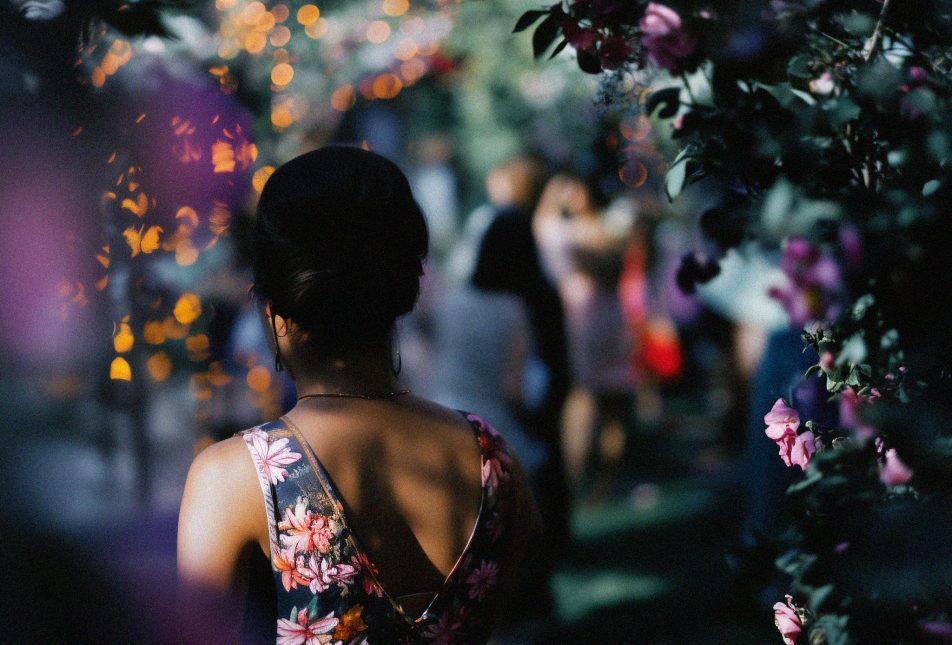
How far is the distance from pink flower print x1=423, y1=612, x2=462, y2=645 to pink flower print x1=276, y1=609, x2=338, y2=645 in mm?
163

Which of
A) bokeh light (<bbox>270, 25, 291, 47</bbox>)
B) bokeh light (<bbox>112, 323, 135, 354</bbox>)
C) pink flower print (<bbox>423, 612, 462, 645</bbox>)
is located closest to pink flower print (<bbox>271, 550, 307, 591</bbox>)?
pink flower print (<bbox>423, 612, 462, 645</bbox>)

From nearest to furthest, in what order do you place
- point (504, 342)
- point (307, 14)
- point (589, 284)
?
point (504, 342) → point (307, 14) → point (589, 284)

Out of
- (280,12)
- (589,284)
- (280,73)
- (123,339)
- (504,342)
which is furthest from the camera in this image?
(589,284)

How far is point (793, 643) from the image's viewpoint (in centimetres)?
123

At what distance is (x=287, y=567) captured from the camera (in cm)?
107

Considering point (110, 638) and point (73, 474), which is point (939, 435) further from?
point (73, 474)

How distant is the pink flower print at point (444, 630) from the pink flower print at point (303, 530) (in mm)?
233

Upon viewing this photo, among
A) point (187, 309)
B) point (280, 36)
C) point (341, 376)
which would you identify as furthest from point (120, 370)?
point (280, 36)

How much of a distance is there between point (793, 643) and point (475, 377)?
1.89 meters

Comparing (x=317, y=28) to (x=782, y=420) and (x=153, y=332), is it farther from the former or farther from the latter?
(x=782, y=420)

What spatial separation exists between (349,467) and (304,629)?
248 mm

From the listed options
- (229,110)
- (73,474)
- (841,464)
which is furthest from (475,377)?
(841,464)

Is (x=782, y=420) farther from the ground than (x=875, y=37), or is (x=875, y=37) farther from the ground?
(x=875, y=37)

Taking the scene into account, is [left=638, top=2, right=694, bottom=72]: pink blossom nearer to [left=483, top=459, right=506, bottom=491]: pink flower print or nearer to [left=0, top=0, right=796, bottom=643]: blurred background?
[left=0, top=0, right=796, bottom=643]: blurred background
